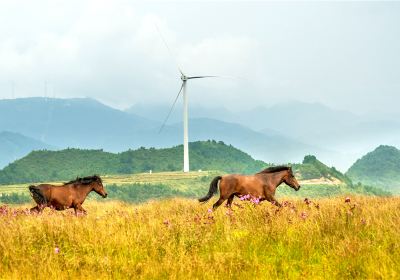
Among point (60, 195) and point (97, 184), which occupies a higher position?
point (97, 184)

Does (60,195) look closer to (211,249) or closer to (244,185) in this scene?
(244,185)

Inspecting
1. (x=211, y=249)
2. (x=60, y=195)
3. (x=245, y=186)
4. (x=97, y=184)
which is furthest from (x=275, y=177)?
(x=211, y=249)

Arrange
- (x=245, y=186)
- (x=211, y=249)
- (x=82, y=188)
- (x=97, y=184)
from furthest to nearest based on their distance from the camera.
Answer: (x=97, y=184) < (x=82, y=188) < (x=245, y=186) < (x=211, y=249)

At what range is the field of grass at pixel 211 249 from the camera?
960 centimetres

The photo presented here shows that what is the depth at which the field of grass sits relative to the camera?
9602 millimetres

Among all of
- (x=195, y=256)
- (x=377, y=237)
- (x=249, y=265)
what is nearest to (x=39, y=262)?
(x=195, y=256)

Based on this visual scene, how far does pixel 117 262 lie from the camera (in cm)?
1016

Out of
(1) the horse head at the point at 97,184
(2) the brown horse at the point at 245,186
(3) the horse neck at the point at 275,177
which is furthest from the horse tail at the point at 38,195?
(3) the horse neck at the point at 275,177

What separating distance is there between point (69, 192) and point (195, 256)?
36.8ft

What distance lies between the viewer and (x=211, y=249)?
36.8ft

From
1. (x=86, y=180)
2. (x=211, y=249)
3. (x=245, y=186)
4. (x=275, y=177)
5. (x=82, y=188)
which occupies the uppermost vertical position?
(x=275, y=177)

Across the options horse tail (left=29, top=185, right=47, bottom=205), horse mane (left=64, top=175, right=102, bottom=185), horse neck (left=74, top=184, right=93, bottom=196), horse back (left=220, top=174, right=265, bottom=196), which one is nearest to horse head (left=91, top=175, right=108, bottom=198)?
horse mane (left=64, top=175, right=102, bottom=185)

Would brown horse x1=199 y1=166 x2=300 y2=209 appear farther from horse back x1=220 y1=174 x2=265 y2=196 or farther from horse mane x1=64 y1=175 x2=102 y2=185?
horse mane x1=64 y1=175 x2=102 y2=185

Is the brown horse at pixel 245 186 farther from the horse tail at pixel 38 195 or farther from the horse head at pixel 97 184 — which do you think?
the horse tail at pixel 38 195
